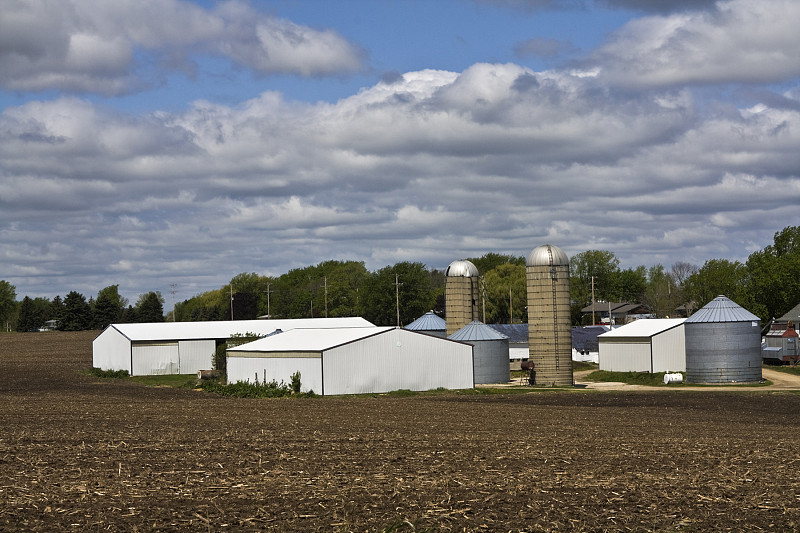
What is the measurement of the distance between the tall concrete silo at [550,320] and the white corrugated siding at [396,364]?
803cm

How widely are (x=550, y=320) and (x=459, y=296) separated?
11.5 meters

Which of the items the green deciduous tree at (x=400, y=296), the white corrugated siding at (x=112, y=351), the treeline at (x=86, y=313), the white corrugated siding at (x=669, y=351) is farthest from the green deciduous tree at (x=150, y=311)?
the white corrugated siding at (x=669, y=351)

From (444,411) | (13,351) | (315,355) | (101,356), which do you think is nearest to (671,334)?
(315,355)

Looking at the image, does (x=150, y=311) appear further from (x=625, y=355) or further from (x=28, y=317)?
(x=625, y=355)

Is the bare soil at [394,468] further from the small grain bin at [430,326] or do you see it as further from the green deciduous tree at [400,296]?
the green deciduous tree at [400,296]

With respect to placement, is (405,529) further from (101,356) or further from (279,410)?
(101,356)

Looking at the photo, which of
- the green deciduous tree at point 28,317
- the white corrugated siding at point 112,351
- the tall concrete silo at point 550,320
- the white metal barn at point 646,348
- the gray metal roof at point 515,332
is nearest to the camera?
the tall concrete silo at point 550,320

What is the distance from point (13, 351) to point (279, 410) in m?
78.4

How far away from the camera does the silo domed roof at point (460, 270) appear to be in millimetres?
70875

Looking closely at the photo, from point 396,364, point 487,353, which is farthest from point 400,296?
point 396,364

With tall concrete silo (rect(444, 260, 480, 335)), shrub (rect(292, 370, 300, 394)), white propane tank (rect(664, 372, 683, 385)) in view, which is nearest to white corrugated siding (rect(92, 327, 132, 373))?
tall concrete silo (rect(444, 260, 480, 335))

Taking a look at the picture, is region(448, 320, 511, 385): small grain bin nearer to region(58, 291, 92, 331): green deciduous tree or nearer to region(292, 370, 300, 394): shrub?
region(292, 370, 300, 394): shrub

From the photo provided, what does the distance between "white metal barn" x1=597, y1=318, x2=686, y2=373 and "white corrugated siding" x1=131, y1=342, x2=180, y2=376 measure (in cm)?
3243

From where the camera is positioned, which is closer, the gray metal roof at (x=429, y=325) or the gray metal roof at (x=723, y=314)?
the gray metal roof at (x=723, y=314)
